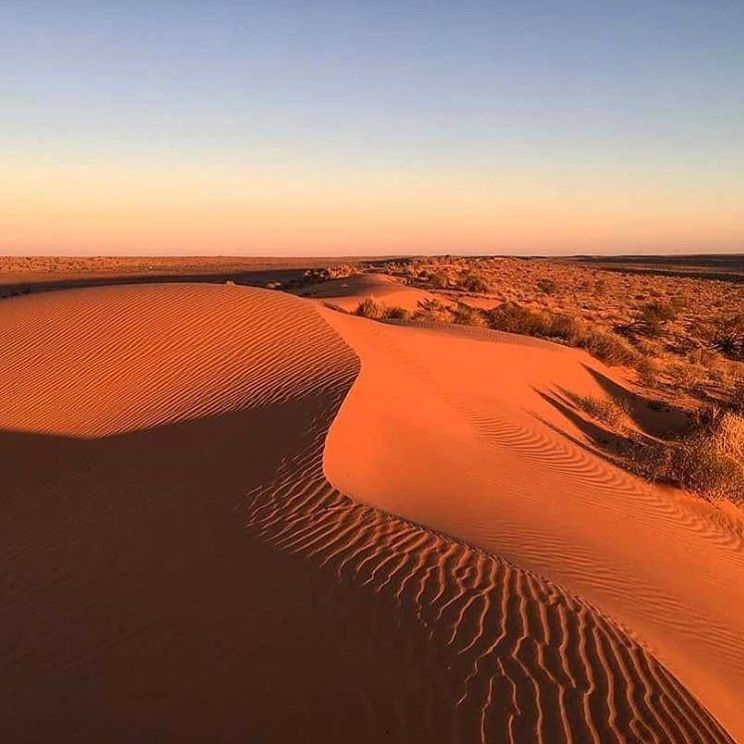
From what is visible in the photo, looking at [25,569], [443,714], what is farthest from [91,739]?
[25,569]

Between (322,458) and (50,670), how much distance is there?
144 inches

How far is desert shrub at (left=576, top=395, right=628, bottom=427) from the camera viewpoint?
13719 mm

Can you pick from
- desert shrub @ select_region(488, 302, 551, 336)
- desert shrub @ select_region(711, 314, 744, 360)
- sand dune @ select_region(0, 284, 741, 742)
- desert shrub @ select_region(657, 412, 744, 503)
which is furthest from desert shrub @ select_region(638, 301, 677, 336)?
desert shrub @ select_region(657, 412, 744, 503)

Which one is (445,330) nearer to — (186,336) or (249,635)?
(186,336)

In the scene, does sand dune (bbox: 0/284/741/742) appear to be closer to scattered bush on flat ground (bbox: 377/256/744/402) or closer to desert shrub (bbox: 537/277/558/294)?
scattered bush on flat ground (bbox: 377/256/744/402)

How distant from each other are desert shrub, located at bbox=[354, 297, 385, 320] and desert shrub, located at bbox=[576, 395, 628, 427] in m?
8.44

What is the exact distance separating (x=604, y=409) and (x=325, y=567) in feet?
31.8

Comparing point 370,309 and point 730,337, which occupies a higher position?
point 370,309

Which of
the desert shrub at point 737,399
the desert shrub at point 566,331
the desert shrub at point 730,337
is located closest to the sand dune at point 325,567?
the desert shrub at point 737,399

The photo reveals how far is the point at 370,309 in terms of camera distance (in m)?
22.1

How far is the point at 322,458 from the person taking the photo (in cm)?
796

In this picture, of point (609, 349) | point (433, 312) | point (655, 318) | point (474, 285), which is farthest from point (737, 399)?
point (474, 285)

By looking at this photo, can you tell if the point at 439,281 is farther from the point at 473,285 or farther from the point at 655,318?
the point at 655,318

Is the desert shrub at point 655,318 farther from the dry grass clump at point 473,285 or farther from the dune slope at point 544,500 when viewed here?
the dune slope at point 544,500
